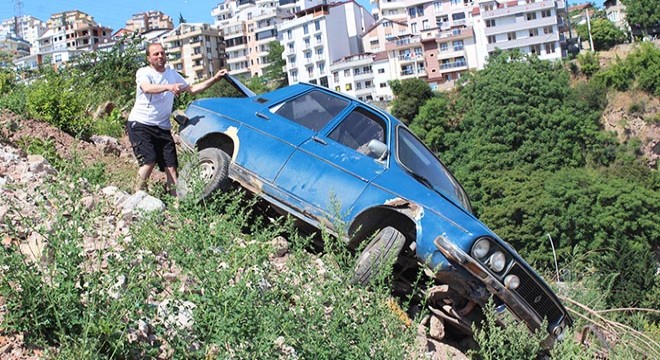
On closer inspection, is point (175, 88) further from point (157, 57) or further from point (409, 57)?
point (409, 57)

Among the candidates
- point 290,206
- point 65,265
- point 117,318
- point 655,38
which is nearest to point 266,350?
point 117,318

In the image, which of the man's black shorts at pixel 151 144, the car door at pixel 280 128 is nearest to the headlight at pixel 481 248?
the car door at pixel 280 128

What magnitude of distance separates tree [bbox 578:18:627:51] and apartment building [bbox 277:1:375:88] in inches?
1080

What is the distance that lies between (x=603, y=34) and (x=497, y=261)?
303 feet

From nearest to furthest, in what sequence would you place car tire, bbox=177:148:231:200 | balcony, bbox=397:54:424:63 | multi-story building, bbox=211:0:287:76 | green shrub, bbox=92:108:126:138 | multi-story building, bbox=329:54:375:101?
1. car tire, bbox=177:148:231:200
2. green shrub, bbox=92:108:126:138
3. balcony, bbox=397:54:424:63
4. multi-story building, bbox=329:54:375:101
5. multi-story building, bbox=211:0:287:76

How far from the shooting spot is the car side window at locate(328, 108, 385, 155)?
8102 mm

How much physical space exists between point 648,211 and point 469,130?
726 inches

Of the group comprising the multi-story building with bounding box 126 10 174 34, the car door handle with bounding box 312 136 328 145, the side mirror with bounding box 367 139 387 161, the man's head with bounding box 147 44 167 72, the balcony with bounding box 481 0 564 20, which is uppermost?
the multi-story building with bounding box 126 10 174 34

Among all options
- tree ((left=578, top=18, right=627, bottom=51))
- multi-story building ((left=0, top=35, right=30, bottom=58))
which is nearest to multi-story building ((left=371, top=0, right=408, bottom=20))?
tree ((left=578, top=18, right=627, bottom=51))

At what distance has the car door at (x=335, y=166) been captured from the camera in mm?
7461

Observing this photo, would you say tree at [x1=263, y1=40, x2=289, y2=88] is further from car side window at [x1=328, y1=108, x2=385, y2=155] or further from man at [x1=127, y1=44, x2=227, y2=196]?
car side window at [x1=328, y1=108, x2=385, y2=155]

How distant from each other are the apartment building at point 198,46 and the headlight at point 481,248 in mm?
109834

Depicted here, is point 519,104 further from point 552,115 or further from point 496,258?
point 496,258

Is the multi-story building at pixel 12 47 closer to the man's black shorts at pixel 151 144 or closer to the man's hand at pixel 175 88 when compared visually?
the man's black shorts at pixel 151 144
